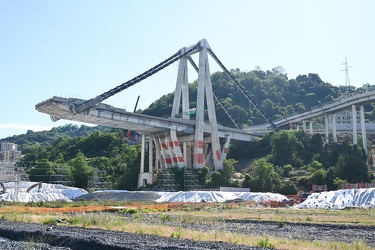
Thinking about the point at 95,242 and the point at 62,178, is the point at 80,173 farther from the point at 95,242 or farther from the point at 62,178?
the point at 95,242

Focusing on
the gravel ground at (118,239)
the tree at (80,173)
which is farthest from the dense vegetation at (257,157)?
the gravel ground at (118,239)

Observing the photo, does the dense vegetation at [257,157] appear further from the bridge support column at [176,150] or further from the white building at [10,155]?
the white building at [10,155]

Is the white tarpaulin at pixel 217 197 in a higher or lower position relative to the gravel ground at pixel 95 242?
lower

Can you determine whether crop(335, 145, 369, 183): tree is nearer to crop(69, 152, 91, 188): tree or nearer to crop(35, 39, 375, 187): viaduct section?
crop(35, 39, 375, 187): viaduct section

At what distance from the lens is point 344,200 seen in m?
45.7

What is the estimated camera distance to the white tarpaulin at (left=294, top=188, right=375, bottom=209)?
43719 mm

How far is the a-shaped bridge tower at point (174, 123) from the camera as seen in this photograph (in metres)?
68.6

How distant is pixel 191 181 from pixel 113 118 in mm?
18224

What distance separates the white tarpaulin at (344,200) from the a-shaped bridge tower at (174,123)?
117 feet

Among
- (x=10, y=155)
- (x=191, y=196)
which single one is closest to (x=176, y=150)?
(x=191, y=196)

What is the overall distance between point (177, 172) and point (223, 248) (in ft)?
215

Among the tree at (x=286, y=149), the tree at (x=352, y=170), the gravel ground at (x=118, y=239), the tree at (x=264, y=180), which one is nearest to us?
the gravel ground at (x=118, y=239)

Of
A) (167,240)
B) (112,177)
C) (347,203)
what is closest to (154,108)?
(112,177)

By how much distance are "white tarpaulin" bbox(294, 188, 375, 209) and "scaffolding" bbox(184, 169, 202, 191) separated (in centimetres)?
3130
